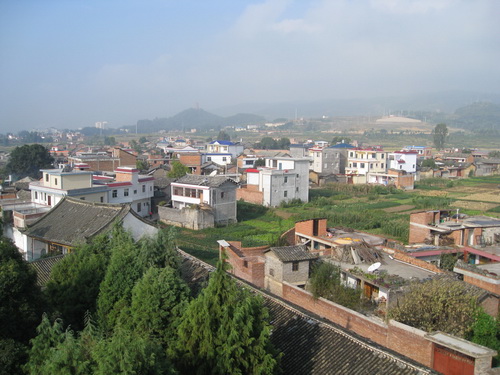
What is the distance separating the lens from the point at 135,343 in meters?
5.36

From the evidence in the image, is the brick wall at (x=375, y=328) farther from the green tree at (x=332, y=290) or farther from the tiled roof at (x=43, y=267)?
the tiled roof at (x=43, y=267)

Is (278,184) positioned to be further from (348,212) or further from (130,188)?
(130,188)

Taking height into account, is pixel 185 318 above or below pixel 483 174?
above

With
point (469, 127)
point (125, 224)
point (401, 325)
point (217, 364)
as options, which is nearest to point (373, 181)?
point (125, 224)

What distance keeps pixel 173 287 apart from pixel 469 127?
18220cm

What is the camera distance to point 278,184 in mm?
33750

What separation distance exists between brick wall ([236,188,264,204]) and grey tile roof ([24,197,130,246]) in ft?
55.7

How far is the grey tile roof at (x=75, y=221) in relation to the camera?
Answer: 631 inches

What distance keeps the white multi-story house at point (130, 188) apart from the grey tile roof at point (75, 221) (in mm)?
7227

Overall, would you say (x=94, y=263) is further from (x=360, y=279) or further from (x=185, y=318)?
(x=360, y=279)

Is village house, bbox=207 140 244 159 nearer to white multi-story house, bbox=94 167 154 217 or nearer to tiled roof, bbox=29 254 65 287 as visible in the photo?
white multi-story house, bbox=94 167 154 217

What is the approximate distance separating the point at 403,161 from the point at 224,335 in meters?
45.9

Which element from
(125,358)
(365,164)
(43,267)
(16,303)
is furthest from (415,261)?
(365,164)

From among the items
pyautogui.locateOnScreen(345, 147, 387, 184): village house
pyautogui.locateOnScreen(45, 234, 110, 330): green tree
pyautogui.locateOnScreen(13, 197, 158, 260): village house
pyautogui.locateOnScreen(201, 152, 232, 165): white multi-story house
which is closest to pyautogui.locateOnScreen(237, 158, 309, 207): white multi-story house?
pyautogui.locateOnScreen(345, 147, 387, 184): village house
